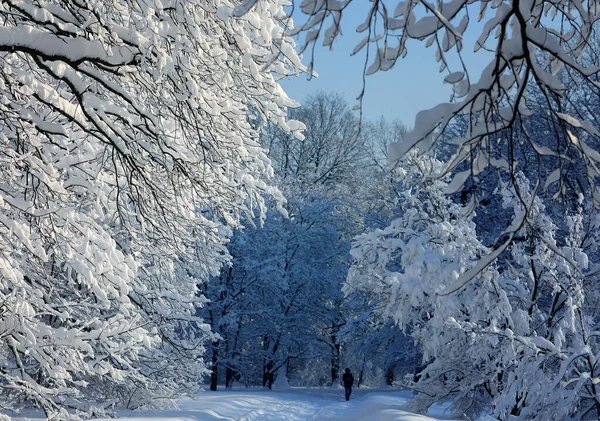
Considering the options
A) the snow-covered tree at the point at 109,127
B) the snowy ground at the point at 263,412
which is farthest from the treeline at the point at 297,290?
the snow-covered tree at the point at 109,127

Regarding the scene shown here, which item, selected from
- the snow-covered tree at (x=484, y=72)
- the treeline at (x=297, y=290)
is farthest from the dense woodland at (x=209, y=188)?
the treeline at (x=297, y=290)

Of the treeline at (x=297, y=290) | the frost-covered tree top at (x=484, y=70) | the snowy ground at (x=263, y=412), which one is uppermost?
the treeline at (x=297, y=290)

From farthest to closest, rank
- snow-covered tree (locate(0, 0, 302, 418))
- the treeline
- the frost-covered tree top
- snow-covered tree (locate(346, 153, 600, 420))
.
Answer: the treeline < snow-covered tree (locate(346, 153, 600, 420)) < snow-covered tree (locate(0, 0, 302, 418)) < the frost-covered tree top

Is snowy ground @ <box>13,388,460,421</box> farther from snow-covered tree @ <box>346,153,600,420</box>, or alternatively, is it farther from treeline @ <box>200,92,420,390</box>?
treeline @ <box>200,92,420,390</box>

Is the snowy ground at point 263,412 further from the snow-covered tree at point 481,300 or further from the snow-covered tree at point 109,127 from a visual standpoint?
the snow-covered tree at point 109,127

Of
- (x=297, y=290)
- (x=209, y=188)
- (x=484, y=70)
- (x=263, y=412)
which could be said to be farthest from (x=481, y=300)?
(x=297, y=290)

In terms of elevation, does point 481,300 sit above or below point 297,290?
below

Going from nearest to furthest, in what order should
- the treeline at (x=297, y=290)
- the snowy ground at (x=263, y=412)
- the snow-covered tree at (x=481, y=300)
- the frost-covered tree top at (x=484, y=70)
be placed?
the frost-covered tree top at (x=484, y=70) → the snow-covered tree at (x=481, y=300) → the snowy ground at (x=263, y=412) → the treeline at (x=297, y=290)

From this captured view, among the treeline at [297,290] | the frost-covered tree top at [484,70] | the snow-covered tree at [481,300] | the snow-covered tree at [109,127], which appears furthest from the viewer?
the treeline at [297,290]

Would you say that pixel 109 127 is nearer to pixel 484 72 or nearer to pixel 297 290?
pixel 484 72

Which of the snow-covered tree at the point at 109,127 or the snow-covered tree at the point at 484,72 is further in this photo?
the snow-covered tree at the point at 109,127

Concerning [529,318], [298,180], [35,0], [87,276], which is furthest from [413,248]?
[298,180]

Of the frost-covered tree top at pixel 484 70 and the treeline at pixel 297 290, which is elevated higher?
the treeline at pixel 297 290

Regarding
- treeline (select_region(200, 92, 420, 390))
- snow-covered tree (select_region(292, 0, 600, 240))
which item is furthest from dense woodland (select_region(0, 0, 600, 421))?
treeline (select_region(200, 92, 420, 390))
